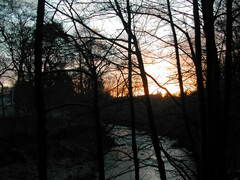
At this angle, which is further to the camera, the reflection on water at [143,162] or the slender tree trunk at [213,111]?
the reflection on water at [143,162]

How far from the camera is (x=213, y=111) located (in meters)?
3.63

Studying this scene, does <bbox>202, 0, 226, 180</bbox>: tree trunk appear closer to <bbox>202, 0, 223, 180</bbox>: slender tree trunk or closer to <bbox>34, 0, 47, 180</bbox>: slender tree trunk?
<bbox>202, 0, 223, 180</bbox>: slender tree trunk

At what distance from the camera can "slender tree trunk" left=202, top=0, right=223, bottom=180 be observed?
11.8 feet

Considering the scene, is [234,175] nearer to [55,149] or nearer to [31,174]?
[31,174]

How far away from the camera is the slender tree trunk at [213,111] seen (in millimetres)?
3584

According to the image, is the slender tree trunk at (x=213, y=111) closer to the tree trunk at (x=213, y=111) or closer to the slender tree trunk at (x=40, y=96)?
the tree trunk at (x=213, y=111)

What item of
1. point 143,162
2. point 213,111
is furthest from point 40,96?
point 143,162

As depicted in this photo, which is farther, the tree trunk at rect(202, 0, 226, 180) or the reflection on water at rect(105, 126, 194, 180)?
the reflection on water at rect(105, 126, 194, 180)

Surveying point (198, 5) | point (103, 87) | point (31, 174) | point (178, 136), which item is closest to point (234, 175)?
point (103, 87)

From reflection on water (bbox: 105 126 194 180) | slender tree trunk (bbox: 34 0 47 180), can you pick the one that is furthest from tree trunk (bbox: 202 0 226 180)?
slender tree trunk (bbox: 34 0 47 180)

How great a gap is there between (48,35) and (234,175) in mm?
5895

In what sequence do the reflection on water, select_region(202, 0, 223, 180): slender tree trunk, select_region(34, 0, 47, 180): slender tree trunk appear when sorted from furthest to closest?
the reflection on water → select_region(34, 0, 47, 180): slender tree trunk → select_region(202, 0, 223, 180): slender tree trunk

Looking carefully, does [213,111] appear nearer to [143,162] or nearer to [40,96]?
[40,96]

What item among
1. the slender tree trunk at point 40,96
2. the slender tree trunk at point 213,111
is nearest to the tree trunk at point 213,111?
the slender tree trunk at point 213,111
